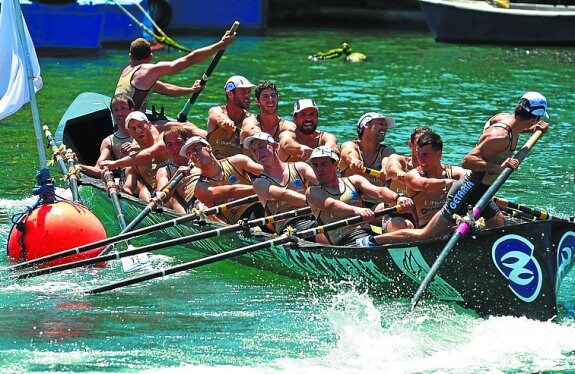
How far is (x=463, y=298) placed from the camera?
10.3 m

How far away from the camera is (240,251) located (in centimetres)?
1090

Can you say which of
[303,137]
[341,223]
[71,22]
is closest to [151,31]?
[71,22]

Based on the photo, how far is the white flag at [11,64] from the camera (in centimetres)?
1227

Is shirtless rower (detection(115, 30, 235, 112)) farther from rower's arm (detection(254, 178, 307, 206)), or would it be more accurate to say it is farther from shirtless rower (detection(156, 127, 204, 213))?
rower's arm (detection(254, 178, 307, 206))

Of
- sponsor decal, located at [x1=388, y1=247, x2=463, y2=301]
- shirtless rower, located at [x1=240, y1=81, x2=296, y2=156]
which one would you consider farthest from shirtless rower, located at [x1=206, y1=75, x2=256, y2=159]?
sponsor decal, located at [x1=388, y1=247, x2=463, y2=301]

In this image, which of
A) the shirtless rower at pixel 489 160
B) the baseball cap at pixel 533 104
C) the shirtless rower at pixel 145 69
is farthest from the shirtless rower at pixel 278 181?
the shirtless rower at pixel 145 69

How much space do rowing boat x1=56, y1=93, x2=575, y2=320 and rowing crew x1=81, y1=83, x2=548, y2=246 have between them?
34cm

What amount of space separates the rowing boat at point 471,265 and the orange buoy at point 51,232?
1.33 m

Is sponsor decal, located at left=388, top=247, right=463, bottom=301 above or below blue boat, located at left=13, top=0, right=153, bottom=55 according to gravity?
above

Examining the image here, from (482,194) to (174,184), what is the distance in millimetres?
3822

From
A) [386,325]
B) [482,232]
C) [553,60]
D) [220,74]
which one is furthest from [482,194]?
[553,60]

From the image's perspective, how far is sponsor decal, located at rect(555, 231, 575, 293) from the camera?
391 inches

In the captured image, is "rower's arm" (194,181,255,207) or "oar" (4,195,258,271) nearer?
"oar" (4,195,258,271)

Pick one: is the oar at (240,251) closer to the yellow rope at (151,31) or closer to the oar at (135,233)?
the oar at (135,233)
